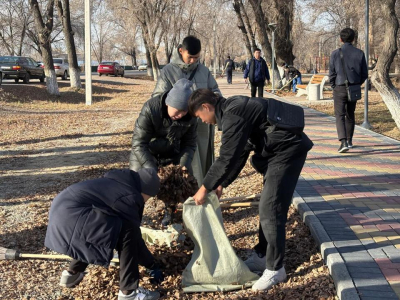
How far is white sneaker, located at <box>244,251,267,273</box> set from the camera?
14.0ft

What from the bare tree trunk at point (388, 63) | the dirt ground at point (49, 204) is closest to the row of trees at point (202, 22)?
the bare tree trunk at point (388, 63)

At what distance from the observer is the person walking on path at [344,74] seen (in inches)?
316

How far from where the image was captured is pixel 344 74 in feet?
26.5

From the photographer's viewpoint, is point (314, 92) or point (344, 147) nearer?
point (344, 147)

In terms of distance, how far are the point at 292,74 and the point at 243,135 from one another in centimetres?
2312

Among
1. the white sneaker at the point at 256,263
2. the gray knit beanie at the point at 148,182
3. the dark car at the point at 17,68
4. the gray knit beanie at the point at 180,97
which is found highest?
the dark car at the point at 17,68

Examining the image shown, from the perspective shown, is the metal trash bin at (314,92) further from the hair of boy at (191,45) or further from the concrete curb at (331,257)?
the hair of boy at (191,45)

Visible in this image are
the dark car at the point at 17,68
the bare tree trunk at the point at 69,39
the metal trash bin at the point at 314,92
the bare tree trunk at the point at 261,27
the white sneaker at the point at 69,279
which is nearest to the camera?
the white sneaker at the point at 69,279

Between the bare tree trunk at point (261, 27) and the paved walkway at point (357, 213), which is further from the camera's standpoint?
the bare tree trunk at point (261, 27)

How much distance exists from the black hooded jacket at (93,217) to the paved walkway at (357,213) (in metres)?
1.57

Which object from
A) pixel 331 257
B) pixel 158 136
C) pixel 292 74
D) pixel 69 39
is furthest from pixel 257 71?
pixel 69 39

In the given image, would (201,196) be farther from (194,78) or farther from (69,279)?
(194,78)

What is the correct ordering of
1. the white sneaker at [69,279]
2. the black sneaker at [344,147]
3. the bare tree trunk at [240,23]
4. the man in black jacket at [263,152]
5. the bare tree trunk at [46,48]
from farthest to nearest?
the bare tree trunk at [240,23]
the bare tree trunk at [46,48]
the black sneaker at [344,147]
the white sneaker at [69,279]
the man in black jacket at [263,152]

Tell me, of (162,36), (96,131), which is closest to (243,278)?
(96,131)
